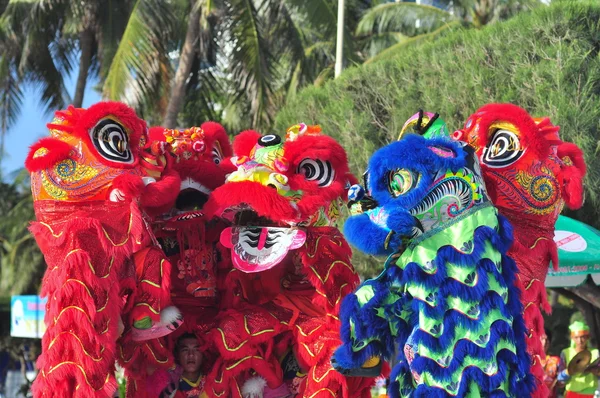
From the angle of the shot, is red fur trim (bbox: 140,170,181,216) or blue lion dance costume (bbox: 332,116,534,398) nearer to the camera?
blue lion dance costume (bbox: 332,116,534,398)

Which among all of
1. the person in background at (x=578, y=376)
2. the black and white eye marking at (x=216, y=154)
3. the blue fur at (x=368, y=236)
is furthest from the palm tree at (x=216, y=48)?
the blue fur at (x=368, y=236)

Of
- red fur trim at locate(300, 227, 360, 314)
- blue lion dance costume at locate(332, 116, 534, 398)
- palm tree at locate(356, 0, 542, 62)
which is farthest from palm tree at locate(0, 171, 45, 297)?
blue lion dance costume at locate(332, 116, 534, 398)

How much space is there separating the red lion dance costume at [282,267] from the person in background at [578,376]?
4.22 meters

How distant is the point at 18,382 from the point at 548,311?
37.0 feet

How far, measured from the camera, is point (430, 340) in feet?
11.5

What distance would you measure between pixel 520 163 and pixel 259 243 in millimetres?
1391

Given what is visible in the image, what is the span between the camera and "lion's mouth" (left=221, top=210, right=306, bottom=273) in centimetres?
444

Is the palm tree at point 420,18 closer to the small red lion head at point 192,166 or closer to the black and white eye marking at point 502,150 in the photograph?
the small red lion head at point 192,166

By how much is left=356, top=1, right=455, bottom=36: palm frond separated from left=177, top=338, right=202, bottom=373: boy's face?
43.2ft

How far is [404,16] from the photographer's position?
18000 millimetres

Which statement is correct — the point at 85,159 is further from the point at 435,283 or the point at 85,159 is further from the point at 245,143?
the point at 435,283

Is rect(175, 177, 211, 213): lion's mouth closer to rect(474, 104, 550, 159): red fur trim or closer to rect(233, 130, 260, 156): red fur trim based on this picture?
rect(233, 130, 260, 156): red fur trim

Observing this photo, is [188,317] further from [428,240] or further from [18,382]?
[18,382]

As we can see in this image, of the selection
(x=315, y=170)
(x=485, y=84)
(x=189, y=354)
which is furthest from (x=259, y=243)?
(x=485, y=84)
